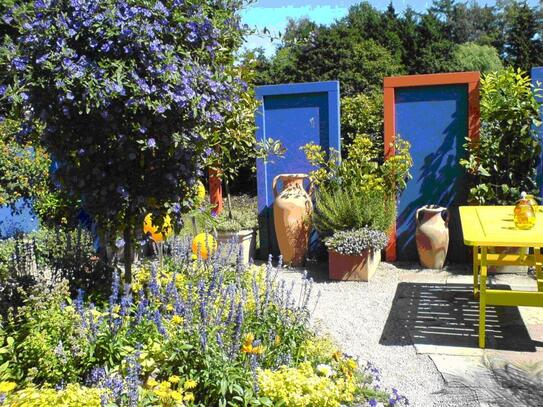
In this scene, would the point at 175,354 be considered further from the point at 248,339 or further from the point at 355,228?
the point at 355,228

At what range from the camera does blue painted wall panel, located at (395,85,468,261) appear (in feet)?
20.7

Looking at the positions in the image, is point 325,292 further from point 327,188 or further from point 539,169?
point 539,169

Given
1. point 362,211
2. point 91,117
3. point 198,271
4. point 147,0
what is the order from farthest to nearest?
point 362,211
point 198,271
point 91,117
point 147,0

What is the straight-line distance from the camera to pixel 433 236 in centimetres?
610

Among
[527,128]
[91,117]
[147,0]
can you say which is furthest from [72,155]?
[527,128]

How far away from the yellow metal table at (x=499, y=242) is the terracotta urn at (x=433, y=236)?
1.20 metres

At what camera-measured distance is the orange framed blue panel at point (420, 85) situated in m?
6.18

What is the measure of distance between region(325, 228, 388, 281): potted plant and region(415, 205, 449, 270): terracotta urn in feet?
1.52

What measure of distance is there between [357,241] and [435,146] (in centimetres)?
148

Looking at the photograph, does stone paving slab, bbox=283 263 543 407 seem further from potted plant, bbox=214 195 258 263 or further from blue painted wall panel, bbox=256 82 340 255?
blue painted wall panel, bbox=256 82 340 255

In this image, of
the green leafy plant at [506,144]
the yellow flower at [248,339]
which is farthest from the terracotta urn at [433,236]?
the yellow flower at [248,339]

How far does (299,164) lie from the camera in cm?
680

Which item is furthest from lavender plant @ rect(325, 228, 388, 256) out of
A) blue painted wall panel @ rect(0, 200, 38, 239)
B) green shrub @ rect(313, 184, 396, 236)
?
blue painted wall panel @ rect(0, 200, 38, 239)

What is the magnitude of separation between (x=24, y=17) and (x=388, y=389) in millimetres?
2786
